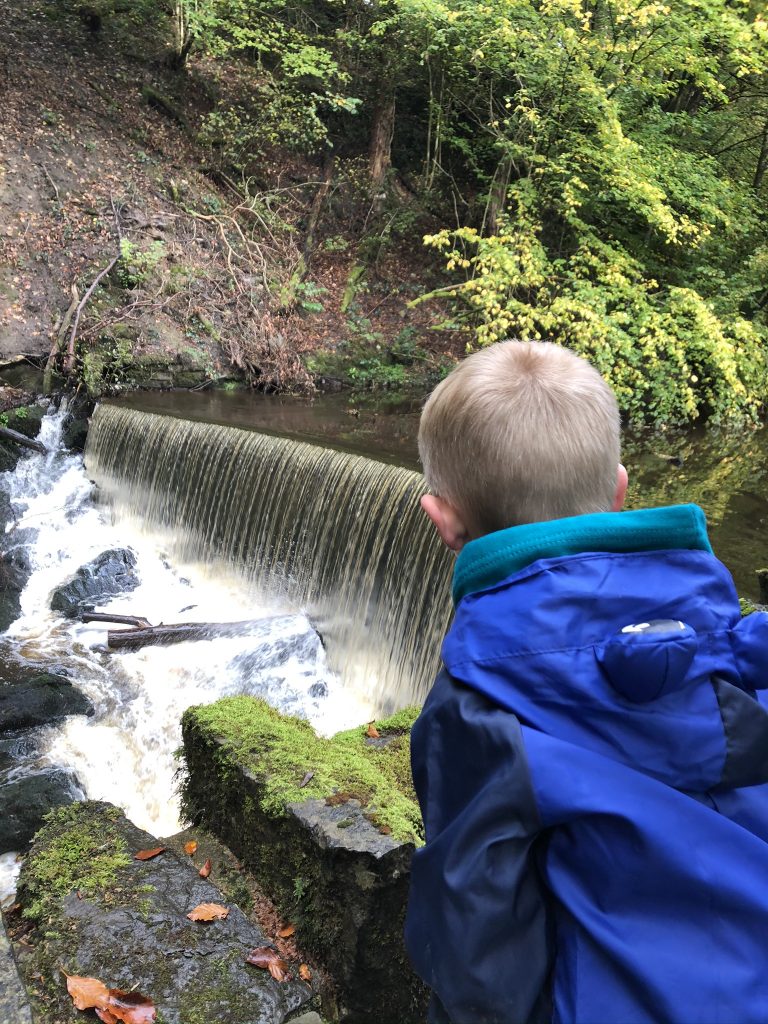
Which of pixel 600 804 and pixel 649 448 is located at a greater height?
pixel 600 804

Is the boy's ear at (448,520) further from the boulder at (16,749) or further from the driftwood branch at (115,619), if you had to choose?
the driftwood branch at (115,619)

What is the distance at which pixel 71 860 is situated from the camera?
102 inches

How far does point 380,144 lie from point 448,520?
49.3ft

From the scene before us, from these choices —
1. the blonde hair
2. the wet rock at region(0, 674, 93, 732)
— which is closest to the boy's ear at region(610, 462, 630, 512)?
the blonde hair

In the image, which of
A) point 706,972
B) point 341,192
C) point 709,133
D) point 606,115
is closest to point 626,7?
point 606,115

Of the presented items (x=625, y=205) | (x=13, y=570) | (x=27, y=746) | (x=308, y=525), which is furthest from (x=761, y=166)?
(x=27, y=746)

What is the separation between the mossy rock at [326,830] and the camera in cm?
222

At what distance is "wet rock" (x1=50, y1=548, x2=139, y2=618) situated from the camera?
721 cm

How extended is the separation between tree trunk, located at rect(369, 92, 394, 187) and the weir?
8074 millimetres

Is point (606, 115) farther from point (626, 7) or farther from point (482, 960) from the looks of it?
point (482, 960)

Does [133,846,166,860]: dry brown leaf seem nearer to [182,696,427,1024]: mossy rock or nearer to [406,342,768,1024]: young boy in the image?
[182,696,427,1024]: mossy rock

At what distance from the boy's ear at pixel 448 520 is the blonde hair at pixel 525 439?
32 mm

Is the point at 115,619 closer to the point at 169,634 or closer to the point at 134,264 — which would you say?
the point at 169,634

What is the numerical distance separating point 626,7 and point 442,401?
9732mm
